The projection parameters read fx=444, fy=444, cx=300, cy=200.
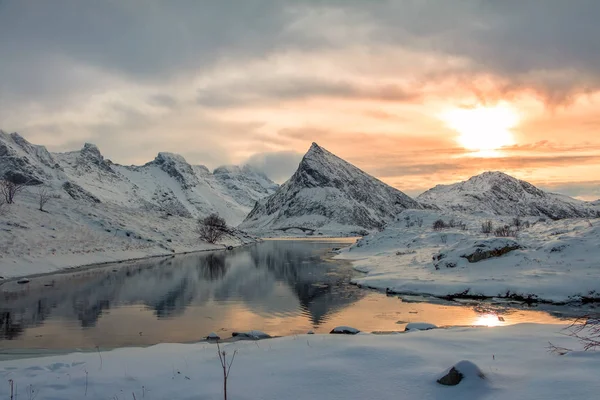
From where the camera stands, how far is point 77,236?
5866cm

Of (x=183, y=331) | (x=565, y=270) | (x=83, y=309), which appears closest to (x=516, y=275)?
(x=565, y=270)

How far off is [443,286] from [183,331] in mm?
18172

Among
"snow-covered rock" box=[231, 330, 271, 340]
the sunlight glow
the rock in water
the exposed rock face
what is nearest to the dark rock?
the rock in water

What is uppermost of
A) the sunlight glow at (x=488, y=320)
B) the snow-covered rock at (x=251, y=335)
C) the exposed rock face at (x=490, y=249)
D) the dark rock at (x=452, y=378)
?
the exposed rock face at (x=490, y=249)

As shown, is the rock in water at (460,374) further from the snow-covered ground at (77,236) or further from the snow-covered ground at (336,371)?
the snow-covered ground at (77,236)

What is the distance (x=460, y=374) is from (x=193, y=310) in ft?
63.1

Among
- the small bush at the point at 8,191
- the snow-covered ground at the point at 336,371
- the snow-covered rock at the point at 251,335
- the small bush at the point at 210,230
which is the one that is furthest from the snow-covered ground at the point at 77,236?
the snow-covered ground at the point at 336,371

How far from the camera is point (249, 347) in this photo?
1456 cm

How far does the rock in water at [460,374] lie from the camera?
9.55 metres

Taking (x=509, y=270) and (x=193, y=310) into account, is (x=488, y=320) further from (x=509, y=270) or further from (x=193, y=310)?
(x=193, y=310)

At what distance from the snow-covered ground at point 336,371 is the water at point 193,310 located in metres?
5.85

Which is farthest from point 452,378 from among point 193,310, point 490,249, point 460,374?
point 490,249

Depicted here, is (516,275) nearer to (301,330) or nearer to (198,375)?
(301,330)

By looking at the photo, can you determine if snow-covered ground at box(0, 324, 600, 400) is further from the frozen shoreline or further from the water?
the frozen shoreline
